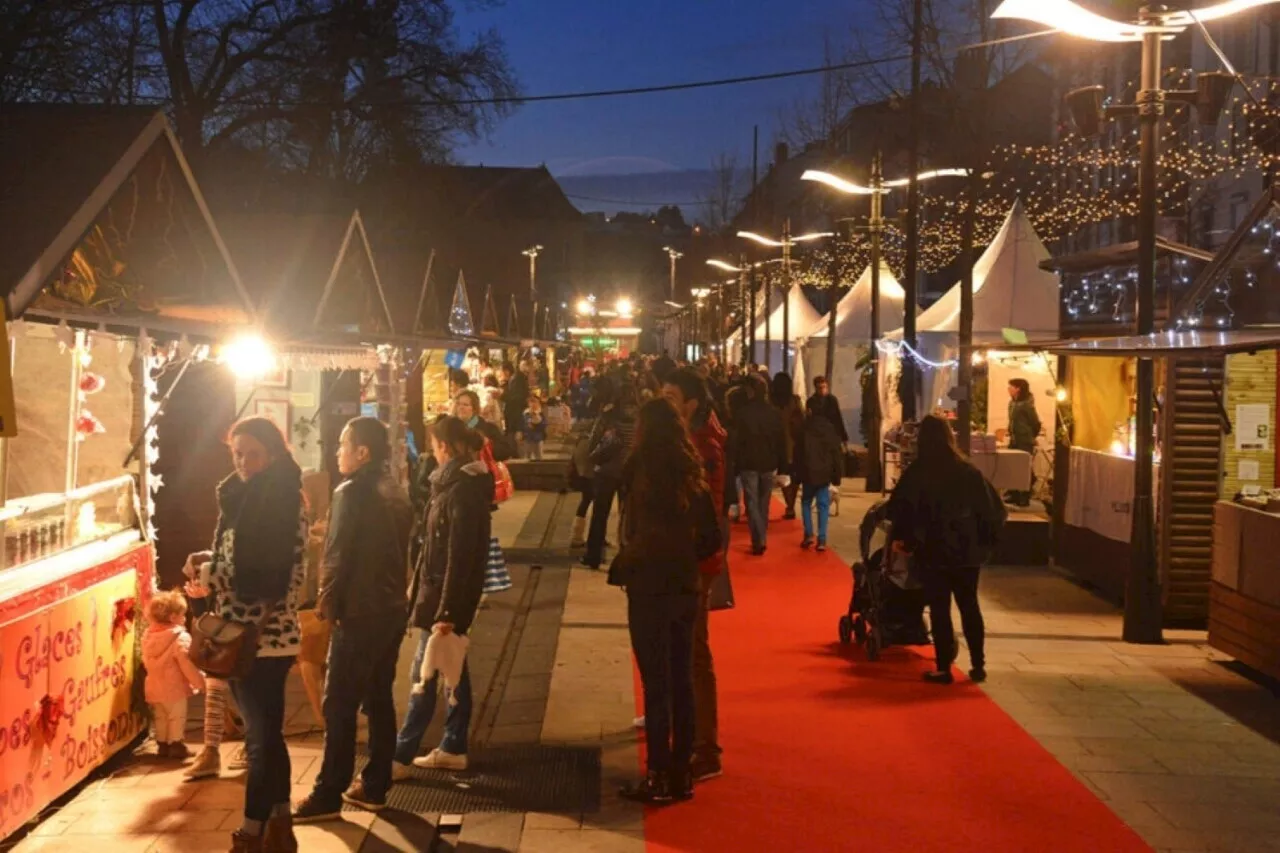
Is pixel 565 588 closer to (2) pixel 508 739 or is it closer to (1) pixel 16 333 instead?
(2) pixel 508 739

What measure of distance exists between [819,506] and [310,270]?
247 inches

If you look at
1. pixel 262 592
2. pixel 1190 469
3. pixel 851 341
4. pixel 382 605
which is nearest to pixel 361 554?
pixel 382 605

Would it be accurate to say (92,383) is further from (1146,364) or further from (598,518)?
(1146,364)

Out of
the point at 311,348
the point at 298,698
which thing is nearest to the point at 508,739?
the point at 298,698

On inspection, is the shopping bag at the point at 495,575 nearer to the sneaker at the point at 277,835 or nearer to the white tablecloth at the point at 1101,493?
the sneaker at the point at 277,835

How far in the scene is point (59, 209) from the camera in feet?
19.5

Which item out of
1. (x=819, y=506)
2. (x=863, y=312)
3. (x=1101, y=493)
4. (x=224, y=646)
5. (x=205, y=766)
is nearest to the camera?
(x=224, y=646)

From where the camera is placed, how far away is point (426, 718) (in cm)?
704

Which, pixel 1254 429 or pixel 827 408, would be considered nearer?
pixel 1254 429

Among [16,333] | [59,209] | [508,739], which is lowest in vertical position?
[508,739]

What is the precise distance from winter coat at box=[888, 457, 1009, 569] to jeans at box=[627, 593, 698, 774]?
3064 millimetres

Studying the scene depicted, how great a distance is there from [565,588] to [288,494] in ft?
24.8

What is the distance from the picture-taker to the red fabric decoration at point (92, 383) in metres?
7.68

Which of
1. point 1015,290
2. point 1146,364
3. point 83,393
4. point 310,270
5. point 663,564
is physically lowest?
point 663,564
